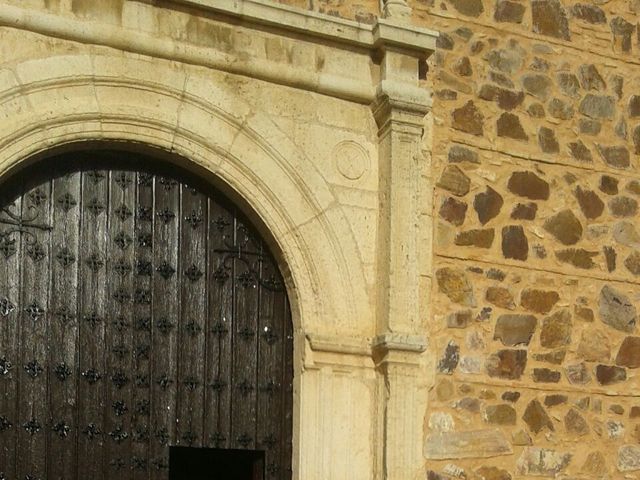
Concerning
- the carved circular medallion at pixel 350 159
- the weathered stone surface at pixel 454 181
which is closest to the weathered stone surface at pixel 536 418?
the weathered stone surface at pixel 454 181

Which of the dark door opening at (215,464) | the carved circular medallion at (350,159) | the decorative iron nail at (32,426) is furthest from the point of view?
the carved circular medallion at (350,159)

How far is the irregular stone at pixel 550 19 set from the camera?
296 inches

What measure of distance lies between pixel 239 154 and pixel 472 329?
1.50 meters

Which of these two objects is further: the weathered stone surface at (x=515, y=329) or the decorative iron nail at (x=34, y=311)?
the weathered stone surface at (x=515, y=329)

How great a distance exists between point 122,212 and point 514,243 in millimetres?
2068

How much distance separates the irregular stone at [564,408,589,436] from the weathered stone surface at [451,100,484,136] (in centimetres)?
153

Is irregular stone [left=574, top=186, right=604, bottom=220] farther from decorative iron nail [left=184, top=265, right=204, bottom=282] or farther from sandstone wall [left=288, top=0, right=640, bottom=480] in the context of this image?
decorative iron nail [left=184, top=265, right=204, bottom=282]

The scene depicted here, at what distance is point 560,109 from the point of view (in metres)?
7.46

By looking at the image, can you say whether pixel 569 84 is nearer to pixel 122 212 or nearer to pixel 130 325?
pixel 122 212

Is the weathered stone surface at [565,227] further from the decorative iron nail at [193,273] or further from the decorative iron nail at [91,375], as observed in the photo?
the decorative iron nail at [91,375]

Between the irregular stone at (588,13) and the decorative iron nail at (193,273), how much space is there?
2670 millimetres

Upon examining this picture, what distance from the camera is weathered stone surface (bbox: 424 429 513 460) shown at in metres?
6.73

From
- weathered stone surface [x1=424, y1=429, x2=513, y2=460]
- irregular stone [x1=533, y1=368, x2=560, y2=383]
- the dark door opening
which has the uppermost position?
irregular stone [x1=533, y1=368, x2=560, y2=383]

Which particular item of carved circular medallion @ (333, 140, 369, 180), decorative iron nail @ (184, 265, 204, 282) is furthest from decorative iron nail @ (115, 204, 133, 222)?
carved circular medallion @ (333, 140, 369, 180)
